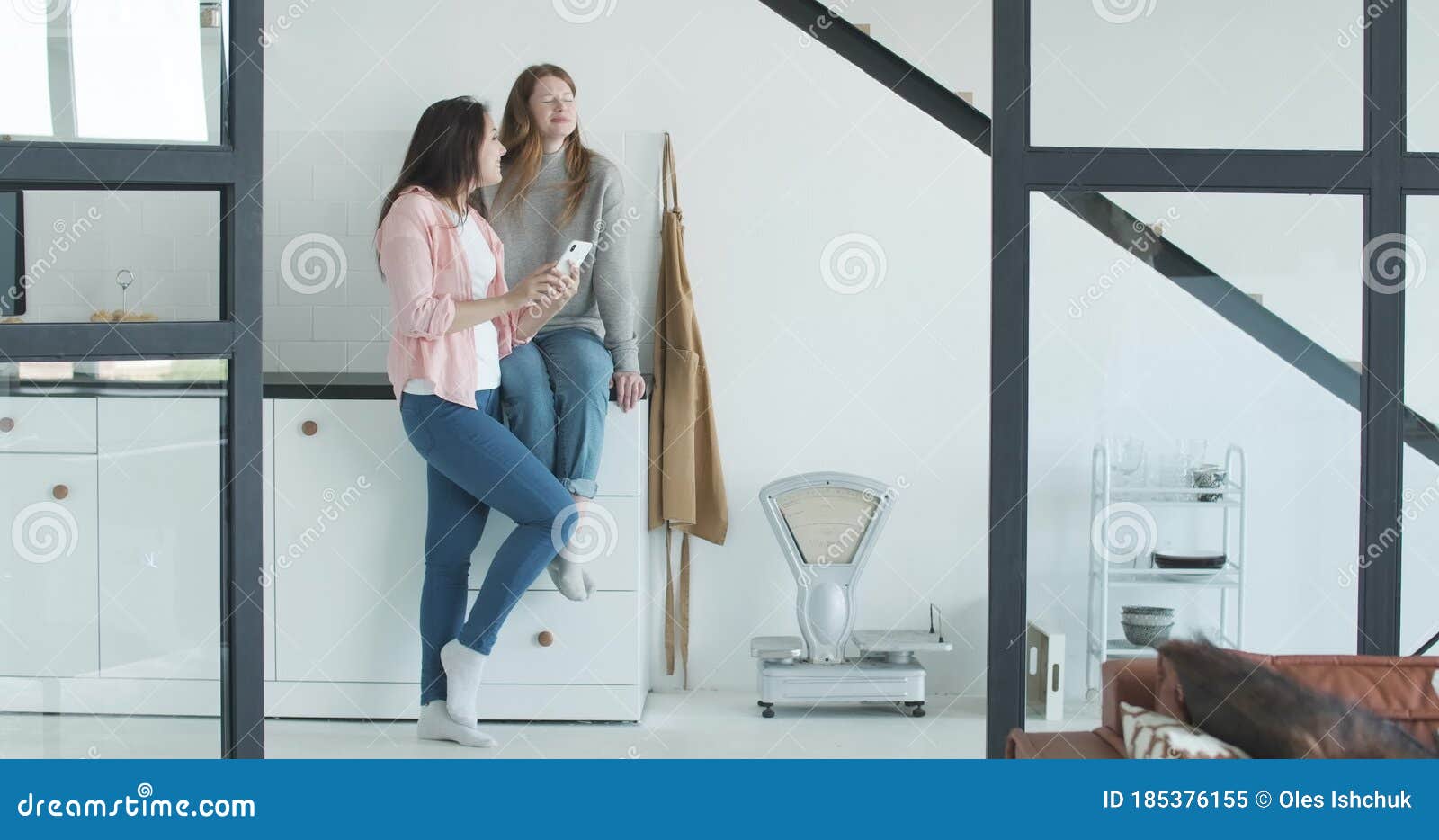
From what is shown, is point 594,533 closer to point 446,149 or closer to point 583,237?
point 583,237

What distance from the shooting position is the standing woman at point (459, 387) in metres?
3.32

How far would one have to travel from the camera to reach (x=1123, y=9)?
105 inches

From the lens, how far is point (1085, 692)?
3002mm

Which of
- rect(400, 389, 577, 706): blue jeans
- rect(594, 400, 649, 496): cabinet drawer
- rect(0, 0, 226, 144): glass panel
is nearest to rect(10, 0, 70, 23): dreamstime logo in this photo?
rect(0, 0, 226, 144): glass panel

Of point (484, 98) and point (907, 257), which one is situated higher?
point (484, 98)

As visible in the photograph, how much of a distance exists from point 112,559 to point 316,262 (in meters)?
1.86

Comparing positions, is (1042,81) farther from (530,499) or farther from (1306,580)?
(530,499)

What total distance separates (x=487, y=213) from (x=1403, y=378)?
2242 millimetres

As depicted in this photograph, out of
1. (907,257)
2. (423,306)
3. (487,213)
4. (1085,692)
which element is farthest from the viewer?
(907,257)

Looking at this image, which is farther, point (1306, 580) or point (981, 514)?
point (981, 514)

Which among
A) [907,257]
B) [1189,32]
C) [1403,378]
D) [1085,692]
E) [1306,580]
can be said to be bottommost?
[1085,692]

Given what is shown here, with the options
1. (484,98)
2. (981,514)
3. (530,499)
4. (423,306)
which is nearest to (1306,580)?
(981,514)
